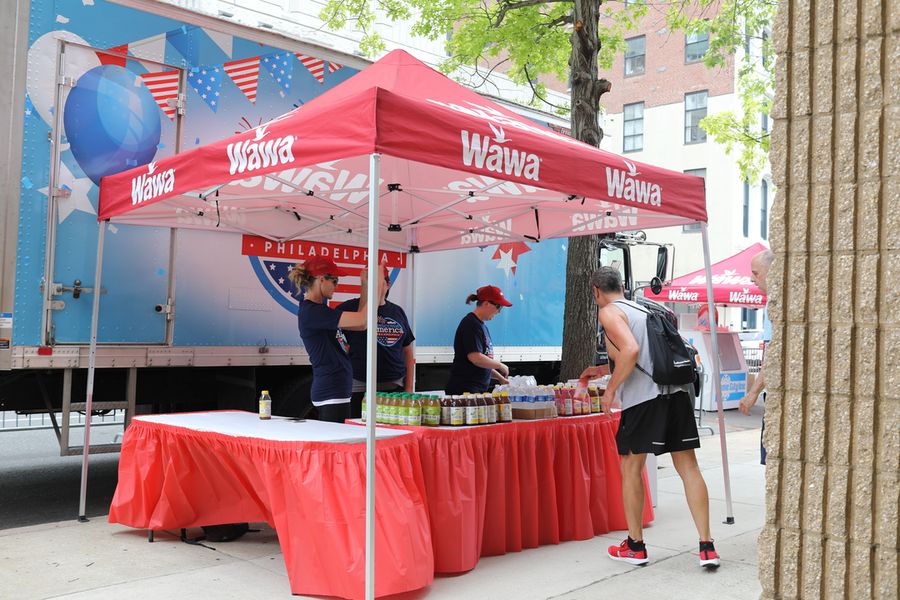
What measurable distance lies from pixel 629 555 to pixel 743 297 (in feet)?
36.9

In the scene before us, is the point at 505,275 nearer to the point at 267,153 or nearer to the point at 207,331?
the point at 207,331

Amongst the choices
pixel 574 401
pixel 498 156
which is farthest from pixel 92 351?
pixel 574 401

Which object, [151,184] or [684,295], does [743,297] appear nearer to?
[684,295]

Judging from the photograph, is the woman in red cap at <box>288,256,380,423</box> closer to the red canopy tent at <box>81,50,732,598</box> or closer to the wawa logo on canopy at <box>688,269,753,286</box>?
the red canopy tent at <box>81,50,732,598</box>

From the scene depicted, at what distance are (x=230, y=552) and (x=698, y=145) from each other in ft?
86.4

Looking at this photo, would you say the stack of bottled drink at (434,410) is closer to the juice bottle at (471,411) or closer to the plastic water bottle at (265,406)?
the juice bottle at (471,411)

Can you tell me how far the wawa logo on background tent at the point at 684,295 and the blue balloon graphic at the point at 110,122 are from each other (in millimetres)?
11704

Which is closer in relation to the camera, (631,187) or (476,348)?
(631,187)

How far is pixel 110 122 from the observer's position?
652 cm

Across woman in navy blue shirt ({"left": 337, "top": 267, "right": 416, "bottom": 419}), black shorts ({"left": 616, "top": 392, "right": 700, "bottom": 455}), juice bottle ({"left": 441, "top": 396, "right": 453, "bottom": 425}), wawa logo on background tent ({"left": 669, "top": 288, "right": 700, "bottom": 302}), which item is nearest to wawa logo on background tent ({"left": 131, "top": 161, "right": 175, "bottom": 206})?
woman in navy blue shirt ({"left": 337, "top": 267, "right": 416, "bottom": 419})

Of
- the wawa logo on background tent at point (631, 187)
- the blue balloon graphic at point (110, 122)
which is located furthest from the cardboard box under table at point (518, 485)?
the blue balloon graphic at point (110, 122)

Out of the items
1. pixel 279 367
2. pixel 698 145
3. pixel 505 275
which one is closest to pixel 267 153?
pixel 279 367

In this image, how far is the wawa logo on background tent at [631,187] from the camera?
5.55 metres

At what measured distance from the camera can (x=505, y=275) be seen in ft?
31.3
